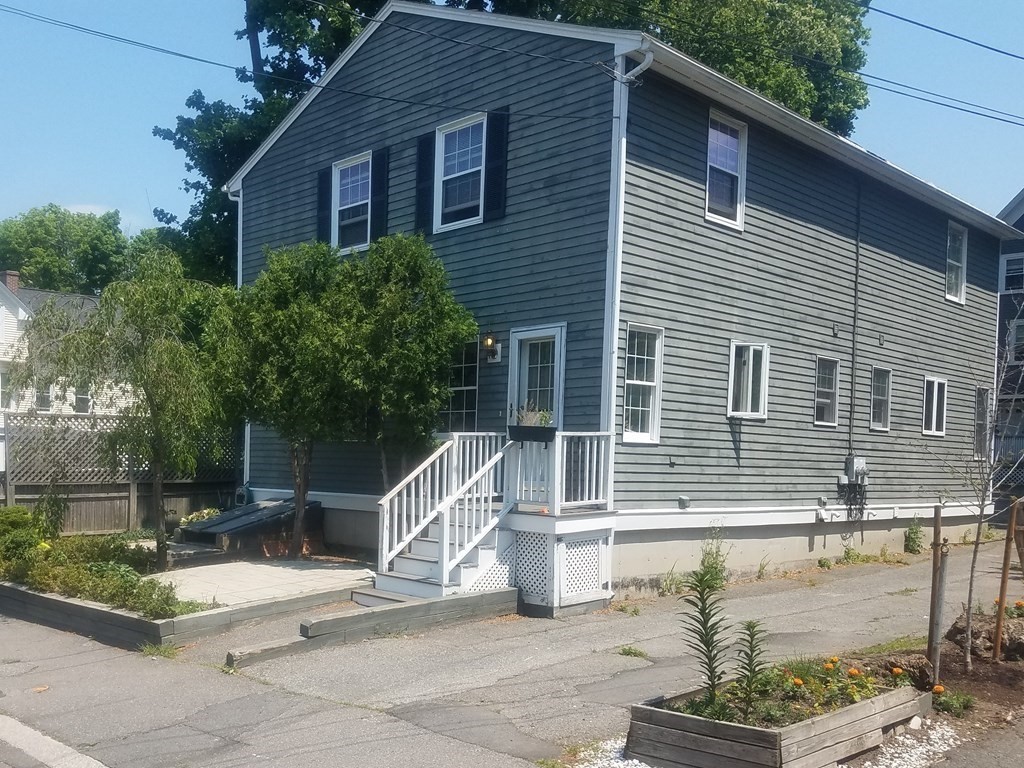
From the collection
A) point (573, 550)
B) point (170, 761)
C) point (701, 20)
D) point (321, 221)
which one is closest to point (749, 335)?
point (573, 550)

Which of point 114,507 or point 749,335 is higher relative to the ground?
point 749,335

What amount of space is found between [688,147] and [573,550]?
562cm

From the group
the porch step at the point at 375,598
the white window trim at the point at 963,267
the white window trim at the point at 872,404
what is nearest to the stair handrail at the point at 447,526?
the porch step at the point at 375,598

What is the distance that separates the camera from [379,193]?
16.1 metres

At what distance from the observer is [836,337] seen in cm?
1612

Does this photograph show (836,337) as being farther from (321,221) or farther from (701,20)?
(701,20)

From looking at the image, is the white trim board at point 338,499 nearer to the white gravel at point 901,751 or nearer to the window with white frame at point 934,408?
the white gravel at point 901,751

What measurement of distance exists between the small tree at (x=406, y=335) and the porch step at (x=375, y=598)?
101 inches

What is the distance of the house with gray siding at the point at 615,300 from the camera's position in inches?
472

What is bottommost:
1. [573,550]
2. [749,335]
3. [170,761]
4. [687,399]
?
[170,761]

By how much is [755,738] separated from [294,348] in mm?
9125

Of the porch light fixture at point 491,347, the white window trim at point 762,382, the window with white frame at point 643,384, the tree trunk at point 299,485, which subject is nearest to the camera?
the window with white frame at point 643,384

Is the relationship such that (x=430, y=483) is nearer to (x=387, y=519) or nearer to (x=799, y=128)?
(x=387, y=519)

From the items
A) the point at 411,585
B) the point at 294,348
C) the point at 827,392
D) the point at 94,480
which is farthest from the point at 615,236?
the point at 94,480
